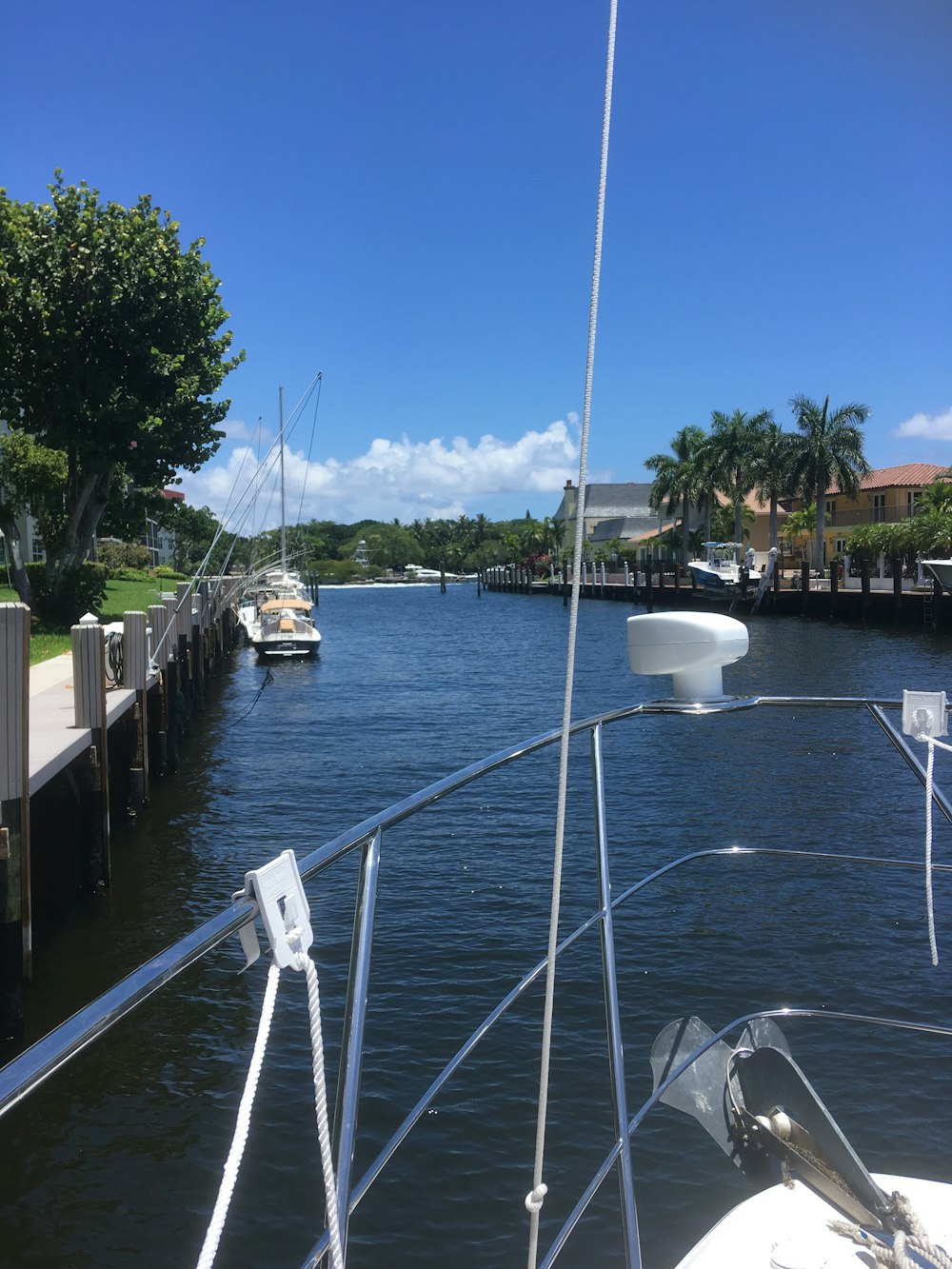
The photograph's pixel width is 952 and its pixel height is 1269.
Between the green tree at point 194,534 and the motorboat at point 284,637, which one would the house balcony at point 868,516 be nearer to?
the motorboat at point 284,637

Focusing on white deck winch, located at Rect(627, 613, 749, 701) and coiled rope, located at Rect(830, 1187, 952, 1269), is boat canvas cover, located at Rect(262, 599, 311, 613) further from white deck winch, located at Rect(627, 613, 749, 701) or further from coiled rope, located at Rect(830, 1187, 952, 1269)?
coiled rope, located at Rect(830, 1187, 952, 1269)

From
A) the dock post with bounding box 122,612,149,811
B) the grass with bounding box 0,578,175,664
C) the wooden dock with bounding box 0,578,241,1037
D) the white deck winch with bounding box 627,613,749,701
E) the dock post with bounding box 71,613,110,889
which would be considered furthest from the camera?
the grass with bounding box 0,578,175,664

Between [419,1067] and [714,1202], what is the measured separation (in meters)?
2.11

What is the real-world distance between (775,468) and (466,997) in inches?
2457

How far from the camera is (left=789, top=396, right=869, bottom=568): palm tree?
63406mm

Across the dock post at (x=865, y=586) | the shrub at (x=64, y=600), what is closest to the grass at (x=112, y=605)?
the shrub at (x=64, y=600)

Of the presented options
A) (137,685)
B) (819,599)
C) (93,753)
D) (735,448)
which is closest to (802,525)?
(735,448)

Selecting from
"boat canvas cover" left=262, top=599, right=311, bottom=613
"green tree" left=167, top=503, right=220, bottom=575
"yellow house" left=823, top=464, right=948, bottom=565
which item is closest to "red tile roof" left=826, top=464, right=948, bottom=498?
"yellow house" left=823, top=464, right=948, bottom=565

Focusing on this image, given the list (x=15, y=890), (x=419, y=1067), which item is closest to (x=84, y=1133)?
(x=15, y=890)

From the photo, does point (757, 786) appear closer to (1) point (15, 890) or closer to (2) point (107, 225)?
(1) point (15, 890)

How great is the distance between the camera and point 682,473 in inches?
3110

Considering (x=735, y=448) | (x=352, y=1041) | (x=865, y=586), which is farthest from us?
(x=735, y=448)

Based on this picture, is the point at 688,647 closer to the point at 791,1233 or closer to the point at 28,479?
the point at 791,1233

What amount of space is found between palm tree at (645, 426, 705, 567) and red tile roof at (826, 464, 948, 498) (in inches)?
374
